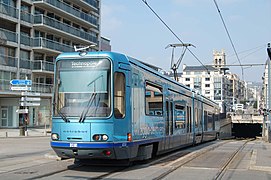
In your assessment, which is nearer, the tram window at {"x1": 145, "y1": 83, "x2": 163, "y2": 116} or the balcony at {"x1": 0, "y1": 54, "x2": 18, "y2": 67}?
the tram window at {"x1": 145, "y1": 83, "x2": 163, "y2": 116}

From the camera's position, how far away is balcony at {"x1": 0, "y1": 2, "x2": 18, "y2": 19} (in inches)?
1857

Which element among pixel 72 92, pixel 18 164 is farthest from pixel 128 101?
pixel 18 164

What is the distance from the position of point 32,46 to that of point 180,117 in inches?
1525

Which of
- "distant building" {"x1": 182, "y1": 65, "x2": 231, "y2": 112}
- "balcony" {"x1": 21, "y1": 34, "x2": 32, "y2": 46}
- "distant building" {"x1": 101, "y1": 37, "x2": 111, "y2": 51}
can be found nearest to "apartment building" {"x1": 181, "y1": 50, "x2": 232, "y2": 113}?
"distant building" {"x1": 182, "y1": 65, "x2": 231, "y2": 112}

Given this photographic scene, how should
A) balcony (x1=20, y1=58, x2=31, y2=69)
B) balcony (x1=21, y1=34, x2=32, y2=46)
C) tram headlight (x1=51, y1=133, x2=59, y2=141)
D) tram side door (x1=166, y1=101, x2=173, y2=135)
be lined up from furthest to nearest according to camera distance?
balcony (x1=21, y1=34, x2=32, y2=46)
balcony (x1=20, y1=58, x2=31, y2=69)
tram side door (x1=166, y1=101, x2=173, y2=135)
tram headlight (x1=51, y1=133, x2=59, y2=141)

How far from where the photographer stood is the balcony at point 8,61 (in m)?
47.6

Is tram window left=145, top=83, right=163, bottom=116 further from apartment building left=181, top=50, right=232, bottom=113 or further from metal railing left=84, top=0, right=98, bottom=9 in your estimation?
apartment building left=181, top=50, right=232, bottom=113

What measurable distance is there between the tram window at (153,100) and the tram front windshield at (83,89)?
2641mm

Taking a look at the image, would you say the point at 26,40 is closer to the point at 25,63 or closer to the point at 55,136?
the point at 25,63

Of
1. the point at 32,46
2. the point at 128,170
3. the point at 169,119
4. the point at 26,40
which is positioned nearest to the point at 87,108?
the point at 128,170

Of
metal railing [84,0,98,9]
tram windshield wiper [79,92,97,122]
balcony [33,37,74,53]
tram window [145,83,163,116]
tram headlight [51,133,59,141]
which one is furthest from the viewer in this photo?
metal railing [84,0,98,9]

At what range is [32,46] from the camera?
5334 cm

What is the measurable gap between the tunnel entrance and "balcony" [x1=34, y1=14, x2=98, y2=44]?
43.5m

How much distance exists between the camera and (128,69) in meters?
11.9
